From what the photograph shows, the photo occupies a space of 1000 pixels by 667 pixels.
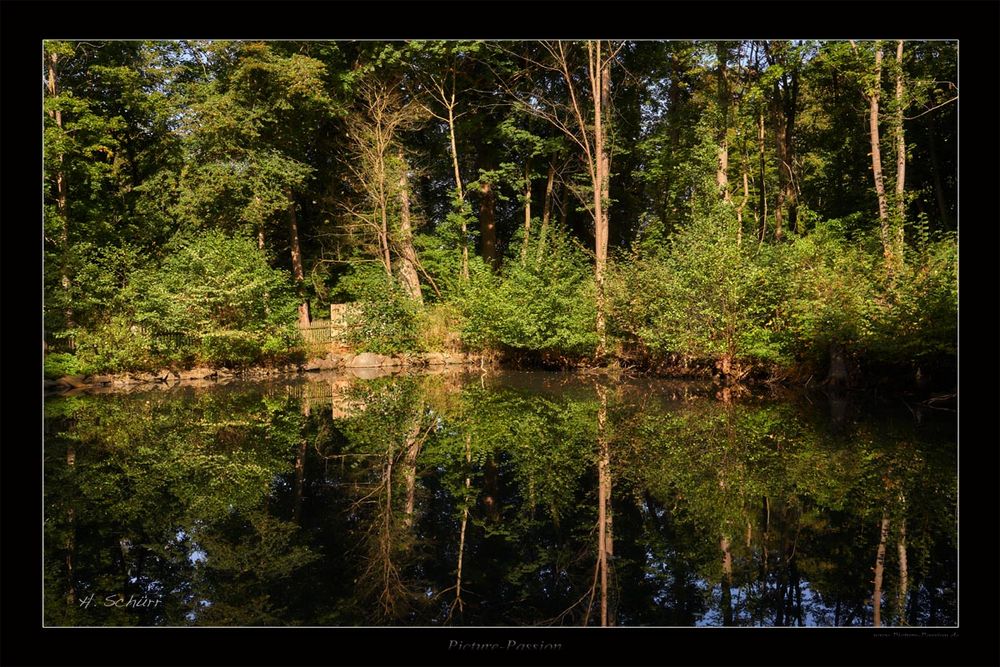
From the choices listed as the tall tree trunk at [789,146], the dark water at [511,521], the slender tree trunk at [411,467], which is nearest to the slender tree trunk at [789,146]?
the tall tree trunk at [789,146]

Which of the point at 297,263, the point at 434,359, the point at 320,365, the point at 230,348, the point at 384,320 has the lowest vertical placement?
the point at 320,365

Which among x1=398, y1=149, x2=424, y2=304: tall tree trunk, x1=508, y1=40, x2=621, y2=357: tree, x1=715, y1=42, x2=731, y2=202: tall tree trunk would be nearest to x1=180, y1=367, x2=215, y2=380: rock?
x1=398, y1=149, x2=424, y2=304: tall tree trunk

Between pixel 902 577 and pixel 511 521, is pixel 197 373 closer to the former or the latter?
pixel 511 521

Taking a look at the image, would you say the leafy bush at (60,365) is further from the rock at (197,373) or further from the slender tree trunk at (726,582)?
the slender tree trunk at (726,582)

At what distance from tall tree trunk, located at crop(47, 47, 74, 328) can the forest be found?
86 millimetres

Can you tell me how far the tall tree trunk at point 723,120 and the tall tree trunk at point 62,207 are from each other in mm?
17563

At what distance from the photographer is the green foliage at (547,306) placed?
16953 millimetres

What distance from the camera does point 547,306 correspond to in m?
17.2

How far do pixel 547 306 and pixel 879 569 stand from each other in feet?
43.4

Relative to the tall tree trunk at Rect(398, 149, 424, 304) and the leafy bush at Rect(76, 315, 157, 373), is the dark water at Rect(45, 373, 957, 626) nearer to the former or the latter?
the leafy bush at Rect(76, 315, 157, 373)

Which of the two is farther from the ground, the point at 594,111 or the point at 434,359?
the point at 594,111

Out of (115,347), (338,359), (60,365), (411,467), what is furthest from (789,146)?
(60,365)

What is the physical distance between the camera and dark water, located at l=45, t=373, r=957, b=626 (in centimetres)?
383
